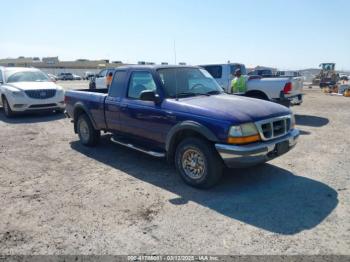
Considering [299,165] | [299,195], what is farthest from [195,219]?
[299,165]

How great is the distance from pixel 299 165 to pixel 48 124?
790 centimetres

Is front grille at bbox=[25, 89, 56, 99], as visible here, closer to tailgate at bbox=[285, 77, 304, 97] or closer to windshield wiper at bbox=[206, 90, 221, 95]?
windshield wiper at bbox=[206, 90, 221, 95]

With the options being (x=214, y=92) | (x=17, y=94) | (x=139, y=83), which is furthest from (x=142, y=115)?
(x=17, y=94)

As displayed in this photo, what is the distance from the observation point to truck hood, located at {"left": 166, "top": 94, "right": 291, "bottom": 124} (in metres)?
4.51

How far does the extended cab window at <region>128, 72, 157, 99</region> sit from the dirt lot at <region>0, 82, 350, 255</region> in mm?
1365

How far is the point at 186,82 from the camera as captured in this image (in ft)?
18.9

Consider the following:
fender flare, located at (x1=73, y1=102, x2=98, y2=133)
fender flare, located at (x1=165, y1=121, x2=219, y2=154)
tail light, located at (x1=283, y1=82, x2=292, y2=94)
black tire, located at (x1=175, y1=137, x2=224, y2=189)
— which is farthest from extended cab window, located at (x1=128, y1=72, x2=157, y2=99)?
tail light, located at (x1=283, y1=82, x2=292, y2=94)

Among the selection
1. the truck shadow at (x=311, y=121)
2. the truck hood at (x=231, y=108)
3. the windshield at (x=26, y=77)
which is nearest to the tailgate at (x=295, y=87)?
the truck shadow at (x=311, y=121)

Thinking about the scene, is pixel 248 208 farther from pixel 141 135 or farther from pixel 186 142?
pixel 141 135

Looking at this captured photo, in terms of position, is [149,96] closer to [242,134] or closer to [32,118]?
[242,134]

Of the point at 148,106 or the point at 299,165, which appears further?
the point at 299,165

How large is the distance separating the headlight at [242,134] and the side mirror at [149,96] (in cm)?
149

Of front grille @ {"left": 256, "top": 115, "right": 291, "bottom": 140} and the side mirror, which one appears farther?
the side mirror

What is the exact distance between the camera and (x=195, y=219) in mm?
3957
